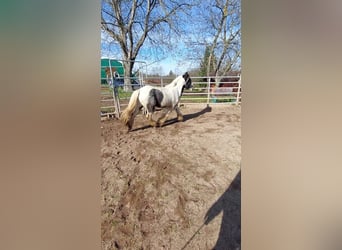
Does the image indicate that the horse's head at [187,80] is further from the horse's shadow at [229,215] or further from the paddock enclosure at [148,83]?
the horse's shadow at [229,215]

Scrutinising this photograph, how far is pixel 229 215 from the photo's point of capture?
33.7 inches

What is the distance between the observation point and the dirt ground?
Result: 2.86 feet

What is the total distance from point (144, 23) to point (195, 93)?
1.05ft

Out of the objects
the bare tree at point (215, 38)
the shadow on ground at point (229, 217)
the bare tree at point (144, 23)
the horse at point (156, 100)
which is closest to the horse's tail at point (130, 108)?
the horse at point (156, 100)

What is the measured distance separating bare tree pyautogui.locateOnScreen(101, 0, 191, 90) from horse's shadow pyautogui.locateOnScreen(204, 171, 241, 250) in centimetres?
57

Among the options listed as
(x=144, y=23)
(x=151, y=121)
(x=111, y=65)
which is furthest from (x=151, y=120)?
(x=144, y=23)

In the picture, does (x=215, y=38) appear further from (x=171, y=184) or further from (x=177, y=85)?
(x=171, y=184)

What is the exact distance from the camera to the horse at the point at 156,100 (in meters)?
0.93

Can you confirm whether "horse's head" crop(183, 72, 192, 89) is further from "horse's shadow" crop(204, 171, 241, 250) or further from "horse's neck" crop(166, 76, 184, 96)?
"horse's shadow" crop(204, 171, 241, 250)
